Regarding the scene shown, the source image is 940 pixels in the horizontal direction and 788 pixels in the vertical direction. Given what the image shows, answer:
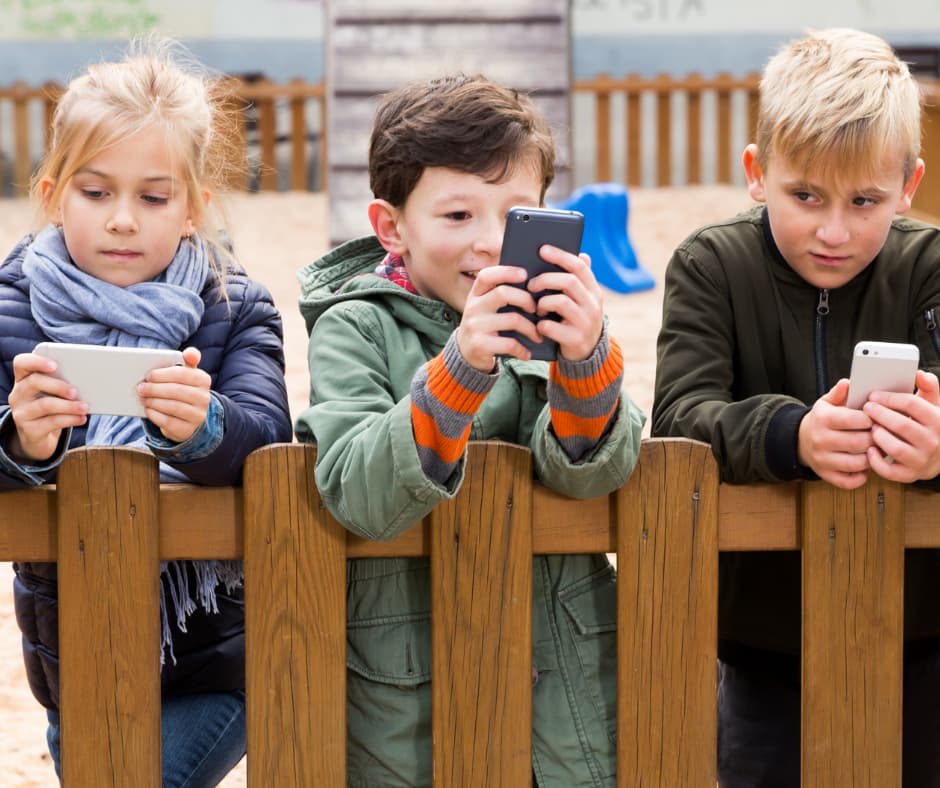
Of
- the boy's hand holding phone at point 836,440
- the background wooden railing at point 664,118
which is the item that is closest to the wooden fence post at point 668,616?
the boy's hand holding phone at point 836,440

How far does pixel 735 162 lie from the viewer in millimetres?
14352

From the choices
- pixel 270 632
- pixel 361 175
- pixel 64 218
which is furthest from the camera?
pixel 361 175

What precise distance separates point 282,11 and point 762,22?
4.52 meters

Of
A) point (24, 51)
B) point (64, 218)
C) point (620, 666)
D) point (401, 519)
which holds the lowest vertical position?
point (620, 666)

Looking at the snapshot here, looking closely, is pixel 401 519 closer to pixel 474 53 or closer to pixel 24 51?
pixel 474 53

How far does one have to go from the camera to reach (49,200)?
2330 mm

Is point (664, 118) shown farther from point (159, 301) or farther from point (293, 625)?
point (293, 625)

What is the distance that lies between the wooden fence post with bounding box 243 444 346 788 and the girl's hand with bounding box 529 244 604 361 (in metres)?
0.40

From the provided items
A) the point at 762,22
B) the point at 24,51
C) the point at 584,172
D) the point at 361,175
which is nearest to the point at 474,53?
the point at 361,175

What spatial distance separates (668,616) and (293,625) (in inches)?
20.2

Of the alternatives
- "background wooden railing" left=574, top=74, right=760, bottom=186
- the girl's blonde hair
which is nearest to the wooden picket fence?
the girl's blonde hair

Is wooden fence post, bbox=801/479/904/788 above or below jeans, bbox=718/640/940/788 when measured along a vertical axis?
above

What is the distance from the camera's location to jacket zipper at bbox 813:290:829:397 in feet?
7.63

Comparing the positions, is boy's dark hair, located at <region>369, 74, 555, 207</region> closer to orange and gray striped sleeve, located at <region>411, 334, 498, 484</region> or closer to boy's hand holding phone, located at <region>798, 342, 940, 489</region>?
orange and gray striped sleeve, located at <region>411, 334, 498, 484</region>
